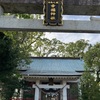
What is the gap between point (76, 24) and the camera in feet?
17.8

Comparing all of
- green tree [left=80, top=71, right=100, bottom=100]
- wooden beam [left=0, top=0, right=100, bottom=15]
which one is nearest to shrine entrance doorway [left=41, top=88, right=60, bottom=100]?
green tree [left=80, top=71, right=100, bottom=100]

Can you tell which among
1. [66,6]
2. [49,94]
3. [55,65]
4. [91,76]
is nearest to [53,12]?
[66,6]

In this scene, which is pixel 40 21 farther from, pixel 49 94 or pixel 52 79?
pixel 49 94

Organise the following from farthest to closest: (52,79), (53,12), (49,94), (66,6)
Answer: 1. (49,94)
2. (52,79)
3. (66,6)
4. (53,12)

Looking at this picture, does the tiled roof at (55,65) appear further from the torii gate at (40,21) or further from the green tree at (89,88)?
the torii gate at (40,21)

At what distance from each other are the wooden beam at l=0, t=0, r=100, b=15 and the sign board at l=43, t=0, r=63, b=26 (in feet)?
0.94

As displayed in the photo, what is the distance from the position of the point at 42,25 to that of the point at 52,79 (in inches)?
453

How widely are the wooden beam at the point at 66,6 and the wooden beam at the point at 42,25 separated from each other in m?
0.44

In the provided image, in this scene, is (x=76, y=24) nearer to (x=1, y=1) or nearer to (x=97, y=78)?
(x=1, y=1)

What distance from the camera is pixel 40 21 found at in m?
5.41

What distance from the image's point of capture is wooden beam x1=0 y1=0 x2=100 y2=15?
220 inches

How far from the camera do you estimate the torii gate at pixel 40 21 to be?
5359 mm

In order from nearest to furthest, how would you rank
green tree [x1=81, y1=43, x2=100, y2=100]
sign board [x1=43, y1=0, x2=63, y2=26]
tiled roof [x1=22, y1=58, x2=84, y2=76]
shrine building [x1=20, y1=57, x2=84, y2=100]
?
sign board [x1=43, y1=0, x2=63, y2=26], green tree [x1=81, y1=43, x2=100, y2=100], shrine building [x1=20, y1=57, x2=84, y2=100], tiled roof [x1=22, y1=58, x2=84, y2=76]

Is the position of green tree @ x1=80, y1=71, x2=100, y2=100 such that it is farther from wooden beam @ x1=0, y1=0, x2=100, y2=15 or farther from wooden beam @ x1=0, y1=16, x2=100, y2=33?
wooden beam @ x1=0, y1=16, x2=100, y2=33
